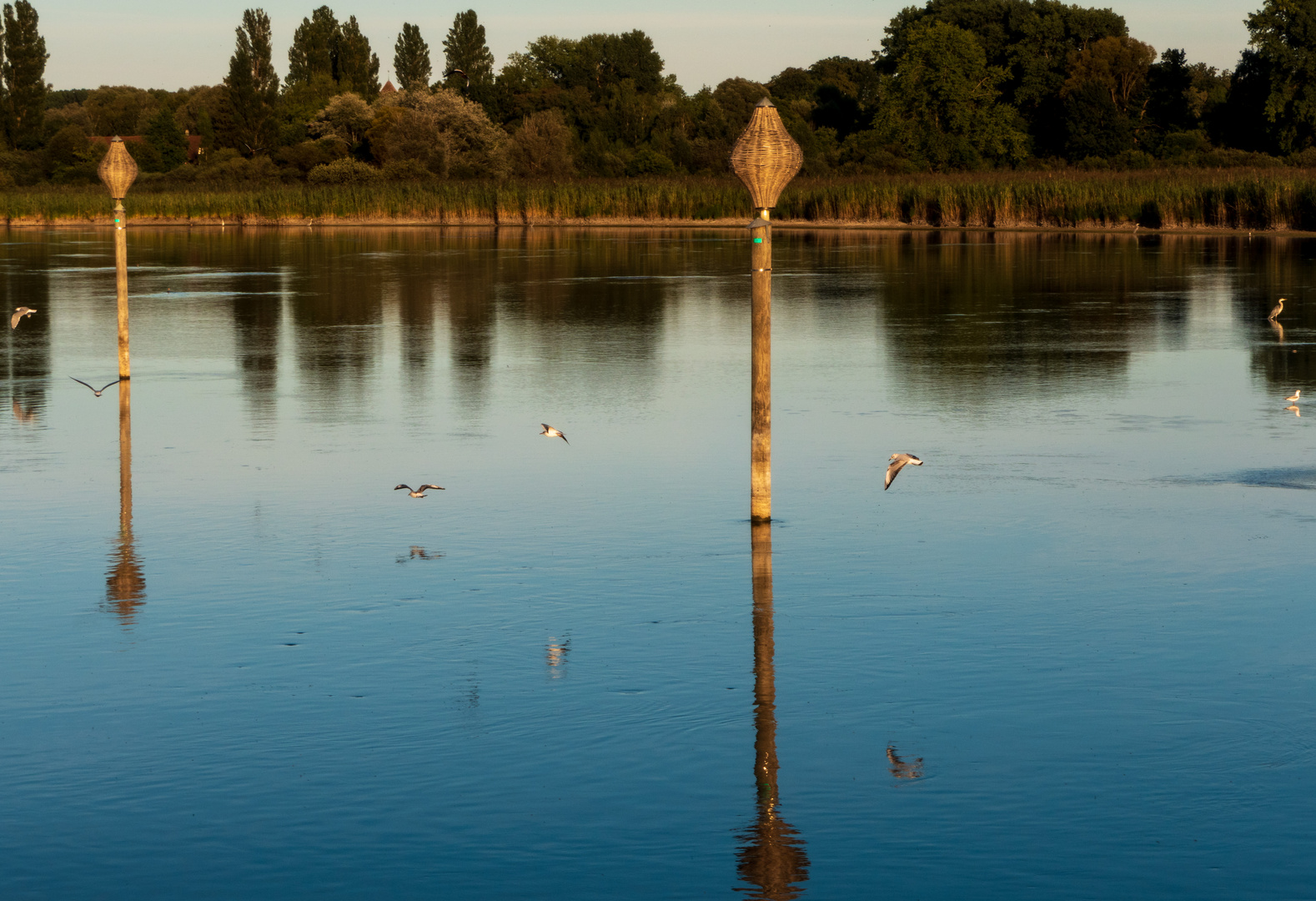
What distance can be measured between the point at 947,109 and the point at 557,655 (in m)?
97.8

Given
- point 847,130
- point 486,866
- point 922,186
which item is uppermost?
point 847,130

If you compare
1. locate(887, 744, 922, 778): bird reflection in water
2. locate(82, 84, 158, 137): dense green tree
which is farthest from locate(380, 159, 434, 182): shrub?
locate(887, 744, 922, 778): bird reflection in water

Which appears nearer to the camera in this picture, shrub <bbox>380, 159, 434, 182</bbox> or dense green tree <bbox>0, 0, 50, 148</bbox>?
shrub <bbox>380, 159, 434, 182</bbox>

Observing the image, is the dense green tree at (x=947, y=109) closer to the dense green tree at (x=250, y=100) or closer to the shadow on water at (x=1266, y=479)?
the dense green tree at (x=250, y=100)

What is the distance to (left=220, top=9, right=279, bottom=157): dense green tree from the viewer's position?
111938 millimetres

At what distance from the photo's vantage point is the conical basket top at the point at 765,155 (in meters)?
10.6

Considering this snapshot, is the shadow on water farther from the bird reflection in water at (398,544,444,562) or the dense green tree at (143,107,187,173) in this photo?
the dense green tree at (143,107,187,173)

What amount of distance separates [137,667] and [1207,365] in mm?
15677

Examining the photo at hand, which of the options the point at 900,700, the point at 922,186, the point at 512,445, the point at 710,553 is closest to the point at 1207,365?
the point at 512,445

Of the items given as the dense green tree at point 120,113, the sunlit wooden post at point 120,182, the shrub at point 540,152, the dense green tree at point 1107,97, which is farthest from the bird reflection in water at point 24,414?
the dense green tree at point 120,113

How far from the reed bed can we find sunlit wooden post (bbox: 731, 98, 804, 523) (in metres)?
48.5

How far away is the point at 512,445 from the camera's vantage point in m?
14.5

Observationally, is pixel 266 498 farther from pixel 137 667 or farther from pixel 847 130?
pixel 847 130

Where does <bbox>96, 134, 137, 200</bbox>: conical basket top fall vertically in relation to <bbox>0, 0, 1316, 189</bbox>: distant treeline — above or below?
below
